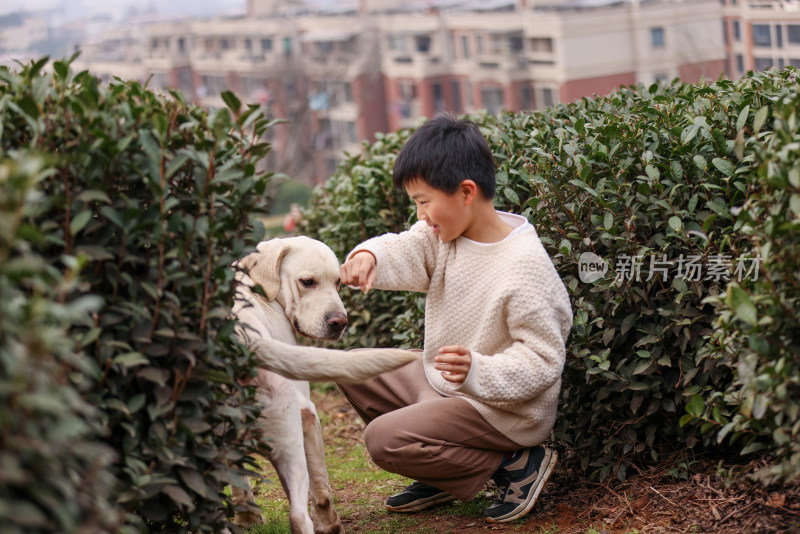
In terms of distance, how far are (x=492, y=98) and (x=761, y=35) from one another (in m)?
23.2

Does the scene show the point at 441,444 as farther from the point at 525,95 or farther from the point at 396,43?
the point at 396,43

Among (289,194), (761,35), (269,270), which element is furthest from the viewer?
(289,194)

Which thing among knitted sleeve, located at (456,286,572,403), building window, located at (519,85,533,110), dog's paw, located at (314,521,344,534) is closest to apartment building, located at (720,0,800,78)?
knitted sleeve, located at (456,286,572,403)

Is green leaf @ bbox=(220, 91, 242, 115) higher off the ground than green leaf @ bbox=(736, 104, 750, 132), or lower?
higher

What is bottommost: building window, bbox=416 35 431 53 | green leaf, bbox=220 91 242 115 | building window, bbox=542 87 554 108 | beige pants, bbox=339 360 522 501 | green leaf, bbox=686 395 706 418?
beige pants, bbox=339 360 522 501

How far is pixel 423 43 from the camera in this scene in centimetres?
3750

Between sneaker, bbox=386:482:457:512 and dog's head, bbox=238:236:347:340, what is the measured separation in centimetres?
78

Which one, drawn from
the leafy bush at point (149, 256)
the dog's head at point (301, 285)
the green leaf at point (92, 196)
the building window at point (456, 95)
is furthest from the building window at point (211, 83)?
the green leaf at point (92, 196)

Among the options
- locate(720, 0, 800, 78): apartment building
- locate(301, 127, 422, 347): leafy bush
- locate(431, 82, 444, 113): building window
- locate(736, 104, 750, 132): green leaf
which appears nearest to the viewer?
locate(736, 104, 750, 132): green leaf

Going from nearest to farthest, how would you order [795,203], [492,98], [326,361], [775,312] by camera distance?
[795,203], [775,312], [326,361], [492,98]

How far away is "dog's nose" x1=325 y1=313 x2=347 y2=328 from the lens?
400 centimetres

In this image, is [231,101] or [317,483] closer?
[231,101]

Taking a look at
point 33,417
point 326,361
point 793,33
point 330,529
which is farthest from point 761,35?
point 33,417

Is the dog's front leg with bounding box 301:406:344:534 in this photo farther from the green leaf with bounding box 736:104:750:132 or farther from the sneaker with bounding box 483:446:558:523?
the green leaf with bounding box 736:104:750:132
